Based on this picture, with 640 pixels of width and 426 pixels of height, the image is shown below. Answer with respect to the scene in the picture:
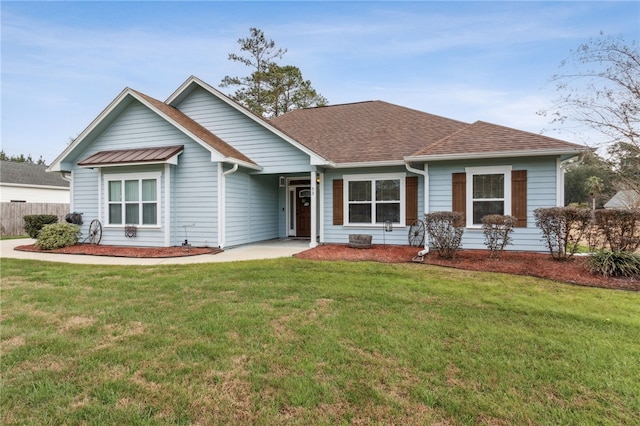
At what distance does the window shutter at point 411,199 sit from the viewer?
416 inches

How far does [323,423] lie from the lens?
2332mm

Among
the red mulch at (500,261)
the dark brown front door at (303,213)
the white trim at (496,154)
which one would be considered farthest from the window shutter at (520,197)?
the dark brown front door at (303,213)

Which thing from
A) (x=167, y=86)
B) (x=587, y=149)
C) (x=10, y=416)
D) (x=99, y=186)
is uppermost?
(x=167, y=86)

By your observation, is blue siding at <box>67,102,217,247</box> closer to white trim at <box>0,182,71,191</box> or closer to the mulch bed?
the mulch bed

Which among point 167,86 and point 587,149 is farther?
point 167,86

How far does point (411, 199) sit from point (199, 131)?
23.6 feet

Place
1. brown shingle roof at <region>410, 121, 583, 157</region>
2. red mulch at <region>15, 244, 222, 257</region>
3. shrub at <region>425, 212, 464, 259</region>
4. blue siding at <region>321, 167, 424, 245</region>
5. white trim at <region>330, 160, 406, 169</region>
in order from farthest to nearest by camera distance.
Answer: blue siding at <region>321, 167, 424, 245</region> < white trim at <region>330, 160, 406, 169</region> < red mulch at <region>15, 244, 222, 257</region> < brown shingle roof at <region>410, 121, 583, 157</region> < shrub at <region>425, 212, 464, 259</region>

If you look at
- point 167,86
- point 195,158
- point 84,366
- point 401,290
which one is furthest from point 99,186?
point 167,86

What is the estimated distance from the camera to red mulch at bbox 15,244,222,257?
9.57 meters

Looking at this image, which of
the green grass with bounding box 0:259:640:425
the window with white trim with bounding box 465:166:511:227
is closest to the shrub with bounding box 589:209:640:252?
the green grass with bounding box 0:259:640:425

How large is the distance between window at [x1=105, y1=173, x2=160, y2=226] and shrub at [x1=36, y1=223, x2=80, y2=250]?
1305 mm

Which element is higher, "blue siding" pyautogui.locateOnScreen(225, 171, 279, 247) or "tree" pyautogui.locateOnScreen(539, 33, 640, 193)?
"tree" pyautogui.locateOnScreen(539, 33, 640, 193)

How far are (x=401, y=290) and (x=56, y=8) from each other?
13415 mm

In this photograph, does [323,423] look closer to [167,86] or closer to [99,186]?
[99,186]
